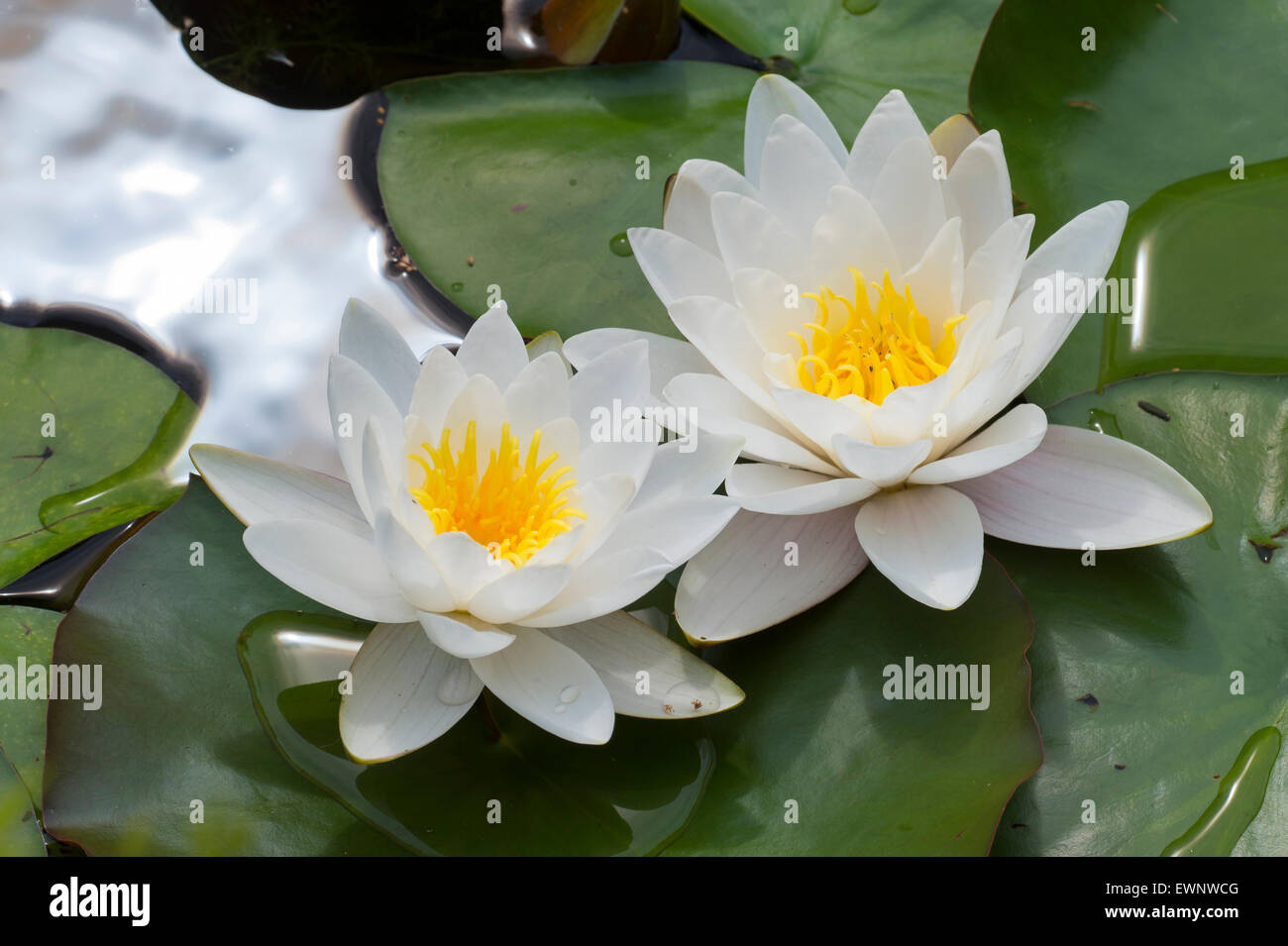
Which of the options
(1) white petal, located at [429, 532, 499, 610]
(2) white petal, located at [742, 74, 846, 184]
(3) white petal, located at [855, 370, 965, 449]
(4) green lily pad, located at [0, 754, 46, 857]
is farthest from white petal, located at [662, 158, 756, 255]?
(4) green lily pad, located at [0, 754, 46, 857]

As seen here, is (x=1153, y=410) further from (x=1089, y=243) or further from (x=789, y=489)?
(x=789, y=489)

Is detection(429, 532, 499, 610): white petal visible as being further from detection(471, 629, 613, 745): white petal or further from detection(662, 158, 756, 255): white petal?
detection(662, 158, 756, 255): white petal

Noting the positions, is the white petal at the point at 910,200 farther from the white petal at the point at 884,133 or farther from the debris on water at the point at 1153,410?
the debris on water at the point at 1153,410

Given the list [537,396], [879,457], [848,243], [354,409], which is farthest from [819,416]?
[354,409]

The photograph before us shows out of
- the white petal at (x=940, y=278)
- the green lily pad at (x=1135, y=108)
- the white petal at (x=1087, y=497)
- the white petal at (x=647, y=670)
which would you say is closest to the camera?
the white petal at (x=647, y=670)

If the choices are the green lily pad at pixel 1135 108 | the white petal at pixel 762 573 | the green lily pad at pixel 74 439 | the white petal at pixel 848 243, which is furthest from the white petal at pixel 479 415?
the green lily pad at pixel 1135 108
